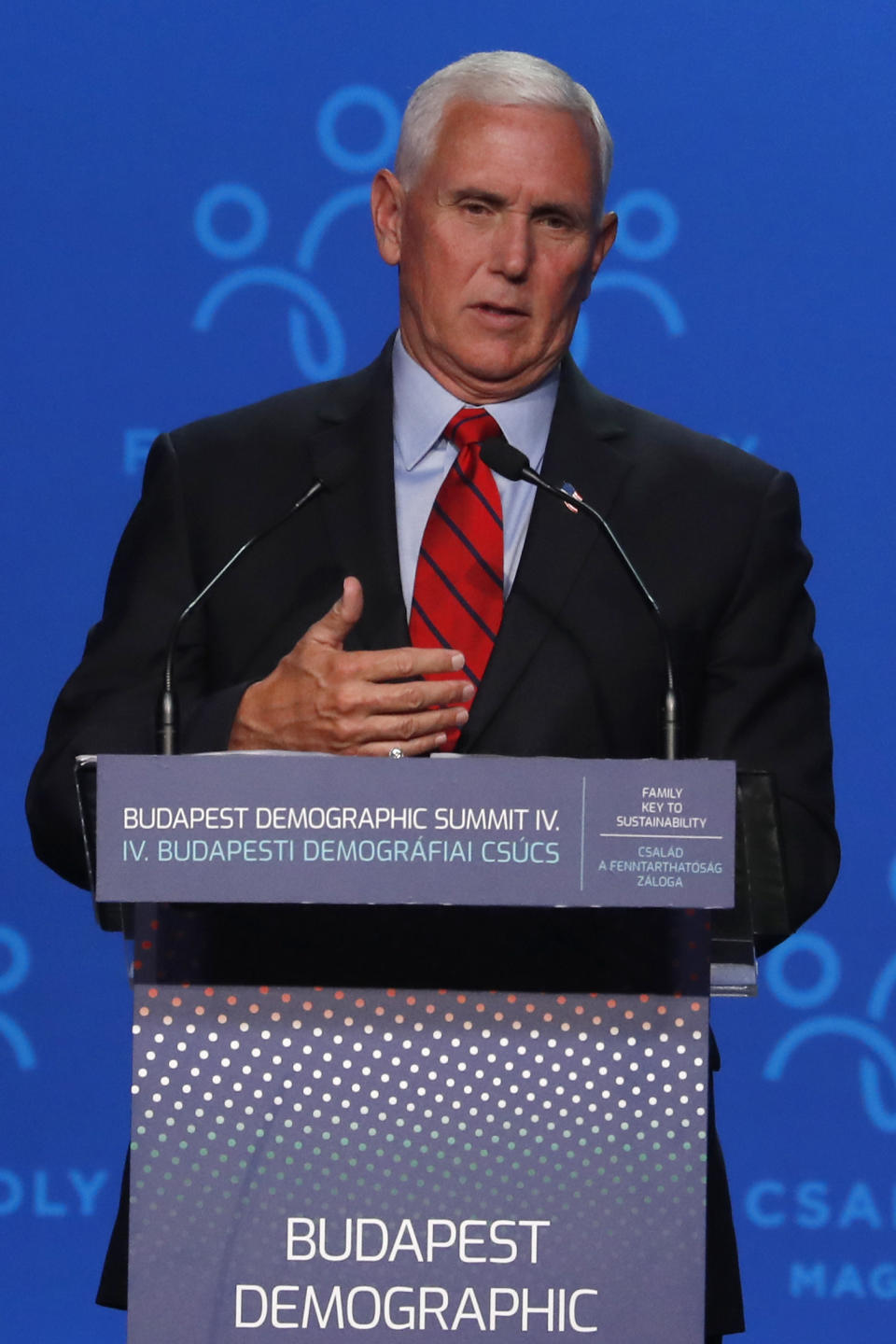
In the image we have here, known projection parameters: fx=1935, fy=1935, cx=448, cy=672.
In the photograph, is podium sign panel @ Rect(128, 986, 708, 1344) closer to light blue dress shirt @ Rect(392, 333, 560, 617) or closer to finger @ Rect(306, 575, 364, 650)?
finger @ Rect(306, 575, 364, 650)

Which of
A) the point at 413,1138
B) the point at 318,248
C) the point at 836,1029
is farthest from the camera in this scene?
the point at 836,1029

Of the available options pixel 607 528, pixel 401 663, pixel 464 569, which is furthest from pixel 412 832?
pixel 464 569

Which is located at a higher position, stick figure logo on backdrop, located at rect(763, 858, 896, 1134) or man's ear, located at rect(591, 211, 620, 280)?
man's ear, located at rect(591, 211, 620, 280)

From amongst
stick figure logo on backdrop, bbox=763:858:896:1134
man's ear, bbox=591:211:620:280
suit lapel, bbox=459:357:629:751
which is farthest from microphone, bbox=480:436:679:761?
stick figure logo on backdrop, bbox=763:858:896:1134

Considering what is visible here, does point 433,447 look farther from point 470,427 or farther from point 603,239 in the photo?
point 603,239

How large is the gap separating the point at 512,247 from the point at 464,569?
36 cm

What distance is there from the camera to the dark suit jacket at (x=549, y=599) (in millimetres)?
1950

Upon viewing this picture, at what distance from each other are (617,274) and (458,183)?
3.07 ft

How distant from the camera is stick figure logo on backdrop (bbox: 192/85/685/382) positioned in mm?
2955

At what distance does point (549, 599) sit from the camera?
2.00 meters

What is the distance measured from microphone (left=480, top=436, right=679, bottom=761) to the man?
0.31 m

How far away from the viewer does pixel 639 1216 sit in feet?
4.77

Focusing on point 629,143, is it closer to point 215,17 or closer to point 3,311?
point 215,17

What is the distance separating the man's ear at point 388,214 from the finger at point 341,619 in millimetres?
746
